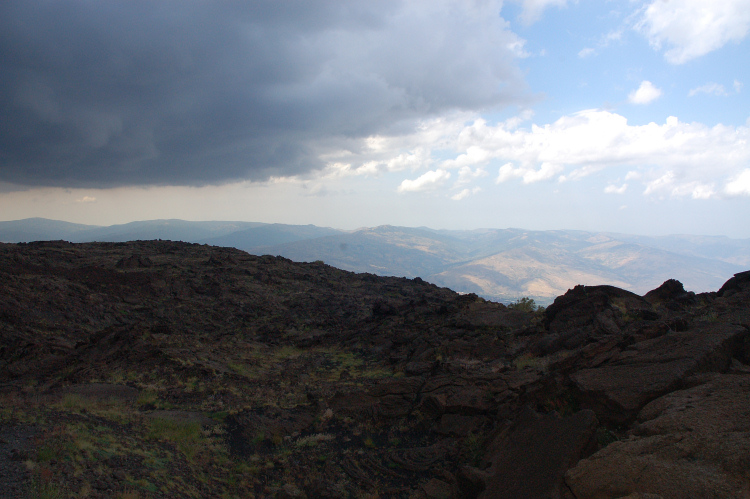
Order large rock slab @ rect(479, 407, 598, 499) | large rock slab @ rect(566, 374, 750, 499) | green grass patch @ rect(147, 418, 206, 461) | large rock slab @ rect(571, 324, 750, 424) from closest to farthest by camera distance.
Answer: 1. large rock slab @ rect(566, 374, 750, 499)
2. large rock slab @ rect(479, 407, 598, 499)
3. large rock slab @ rect(571, 324, 750, 424)
4. green grass patch @ rect(147, 418, 206, 461)

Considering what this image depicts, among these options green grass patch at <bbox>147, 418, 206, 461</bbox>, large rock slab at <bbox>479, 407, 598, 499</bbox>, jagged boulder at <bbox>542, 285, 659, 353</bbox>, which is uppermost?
jagged boulder at <bbox>542, 285, 659, 353</bbox>

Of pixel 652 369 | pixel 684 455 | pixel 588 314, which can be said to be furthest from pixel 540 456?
pixel 588 314

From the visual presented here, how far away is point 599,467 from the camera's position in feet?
20.4

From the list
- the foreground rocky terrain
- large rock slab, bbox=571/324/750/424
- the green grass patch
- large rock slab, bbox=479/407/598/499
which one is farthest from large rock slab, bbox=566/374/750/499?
the green grass patch

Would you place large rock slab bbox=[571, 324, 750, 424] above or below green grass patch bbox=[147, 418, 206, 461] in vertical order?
above

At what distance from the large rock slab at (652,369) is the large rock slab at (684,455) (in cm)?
88

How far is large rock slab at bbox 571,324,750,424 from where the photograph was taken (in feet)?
27.5

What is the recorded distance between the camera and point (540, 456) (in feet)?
24.7

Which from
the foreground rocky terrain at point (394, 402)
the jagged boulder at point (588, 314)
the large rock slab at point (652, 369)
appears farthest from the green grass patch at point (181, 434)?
the jagged boulder at point (588, 314)

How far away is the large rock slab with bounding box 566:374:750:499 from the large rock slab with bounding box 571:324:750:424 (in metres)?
0.88

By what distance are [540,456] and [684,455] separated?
2466 millimetres

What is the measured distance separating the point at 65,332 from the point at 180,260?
22.2 meters

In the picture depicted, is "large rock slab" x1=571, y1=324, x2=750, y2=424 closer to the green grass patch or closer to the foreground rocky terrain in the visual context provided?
the foreground rocky terrain

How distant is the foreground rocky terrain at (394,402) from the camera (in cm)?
691
